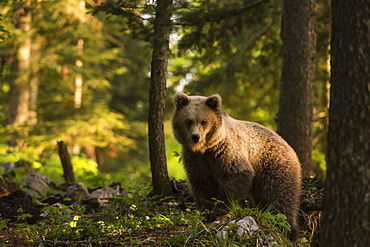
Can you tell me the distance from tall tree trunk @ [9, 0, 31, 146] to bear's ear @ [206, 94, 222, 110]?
37.9 feet

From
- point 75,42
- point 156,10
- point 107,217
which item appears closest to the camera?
point 107,217

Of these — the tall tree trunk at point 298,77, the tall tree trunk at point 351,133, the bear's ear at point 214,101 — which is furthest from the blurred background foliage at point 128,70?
the tall tree trunk at point 351,133

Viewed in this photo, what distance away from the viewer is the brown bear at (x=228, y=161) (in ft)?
18.6

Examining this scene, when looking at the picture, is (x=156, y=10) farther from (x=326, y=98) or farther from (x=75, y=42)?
(x=75, y=42)

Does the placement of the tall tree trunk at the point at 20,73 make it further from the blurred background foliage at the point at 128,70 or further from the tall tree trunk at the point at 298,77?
the tall tree trunk at the point at 298,77

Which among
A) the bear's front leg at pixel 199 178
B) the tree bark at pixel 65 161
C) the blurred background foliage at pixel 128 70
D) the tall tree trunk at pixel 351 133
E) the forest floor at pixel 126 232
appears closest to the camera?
the tall tree trunk at pixel 351 133

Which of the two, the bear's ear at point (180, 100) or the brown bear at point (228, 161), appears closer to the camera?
the brown bear at point (228, 161)

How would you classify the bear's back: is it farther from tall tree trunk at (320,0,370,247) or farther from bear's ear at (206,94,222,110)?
tall tree trunk at (320,0,370,247)

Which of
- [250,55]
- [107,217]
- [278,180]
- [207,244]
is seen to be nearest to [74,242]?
[107,217]

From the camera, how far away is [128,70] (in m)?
23.8

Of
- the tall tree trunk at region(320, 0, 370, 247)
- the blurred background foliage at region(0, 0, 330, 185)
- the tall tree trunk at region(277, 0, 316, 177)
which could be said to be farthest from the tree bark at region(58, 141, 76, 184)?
the tall tree trunk at region(320, 0, 370, 247)

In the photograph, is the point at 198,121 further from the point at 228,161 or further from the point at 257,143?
the point at 257,143

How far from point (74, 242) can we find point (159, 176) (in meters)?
2.26

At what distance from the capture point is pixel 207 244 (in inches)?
159
